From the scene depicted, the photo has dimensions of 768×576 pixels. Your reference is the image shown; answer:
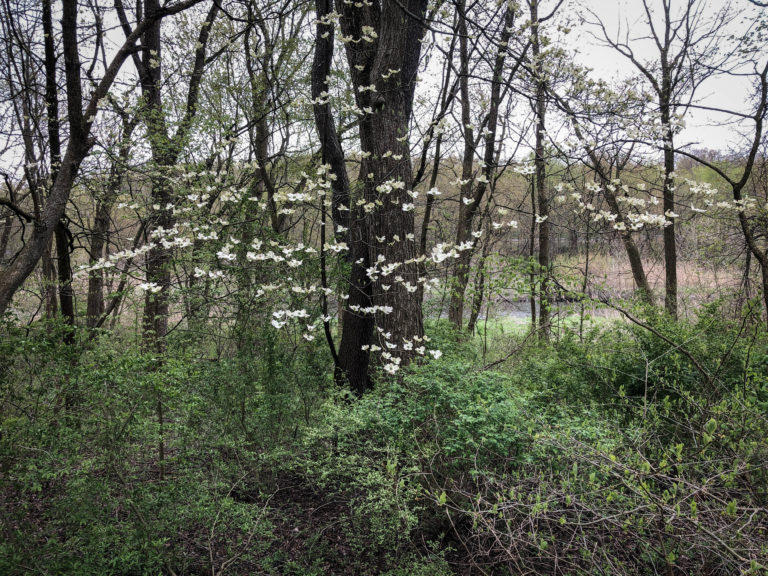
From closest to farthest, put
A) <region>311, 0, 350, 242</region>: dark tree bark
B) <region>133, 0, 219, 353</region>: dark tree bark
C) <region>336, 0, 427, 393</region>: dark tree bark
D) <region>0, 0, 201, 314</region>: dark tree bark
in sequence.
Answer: <region>0, 0, 201, 314</region>: dark tree bark
<region>133, 0, 219, 353</region>: dark tree bark
<region>336, 0, 427, 393</region>: dark tree bark
<region>311, 0, 350, 242</region>: dark tree bark

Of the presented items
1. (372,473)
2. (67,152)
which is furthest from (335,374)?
(67,152)

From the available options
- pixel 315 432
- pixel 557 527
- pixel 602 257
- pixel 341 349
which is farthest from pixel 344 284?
pixel 602 257

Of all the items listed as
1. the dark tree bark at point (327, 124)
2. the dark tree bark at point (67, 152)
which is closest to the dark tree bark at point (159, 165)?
the dark tree bark at point (327, 124)

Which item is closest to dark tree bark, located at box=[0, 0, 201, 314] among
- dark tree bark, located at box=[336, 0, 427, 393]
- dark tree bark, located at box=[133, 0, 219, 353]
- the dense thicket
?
the dense thicket

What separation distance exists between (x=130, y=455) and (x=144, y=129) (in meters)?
3.82

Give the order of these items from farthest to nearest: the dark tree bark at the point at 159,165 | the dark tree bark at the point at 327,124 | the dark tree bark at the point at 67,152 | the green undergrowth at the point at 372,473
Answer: the dark tree bark at the point at 327,124, the dark tree bark at the point at 159,165, the dark tree bark at the point at 67,152, the green undergrowth at the point at 372,473

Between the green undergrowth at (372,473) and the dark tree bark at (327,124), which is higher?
the dark tree bark at (327,124)

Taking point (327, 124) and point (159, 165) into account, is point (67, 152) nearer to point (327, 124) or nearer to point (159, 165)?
point (159, 165)

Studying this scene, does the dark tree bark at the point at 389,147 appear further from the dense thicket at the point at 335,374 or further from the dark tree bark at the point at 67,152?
the dark tree bark at the point at 67,152

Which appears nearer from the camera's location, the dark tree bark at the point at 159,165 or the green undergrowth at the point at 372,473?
the green undergrowth at the point at 372,473

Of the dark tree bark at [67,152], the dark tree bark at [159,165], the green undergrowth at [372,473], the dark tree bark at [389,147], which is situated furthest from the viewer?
the dark tree bark at [389,147]

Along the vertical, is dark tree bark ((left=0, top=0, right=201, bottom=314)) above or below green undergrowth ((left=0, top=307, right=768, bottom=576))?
above

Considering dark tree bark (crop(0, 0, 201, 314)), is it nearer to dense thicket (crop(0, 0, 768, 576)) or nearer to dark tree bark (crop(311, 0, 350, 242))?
dense thicket (crop(0, 0, 768, 576))

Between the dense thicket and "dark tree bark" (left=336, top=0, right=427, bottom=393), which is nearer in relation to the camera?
the dense thicket
